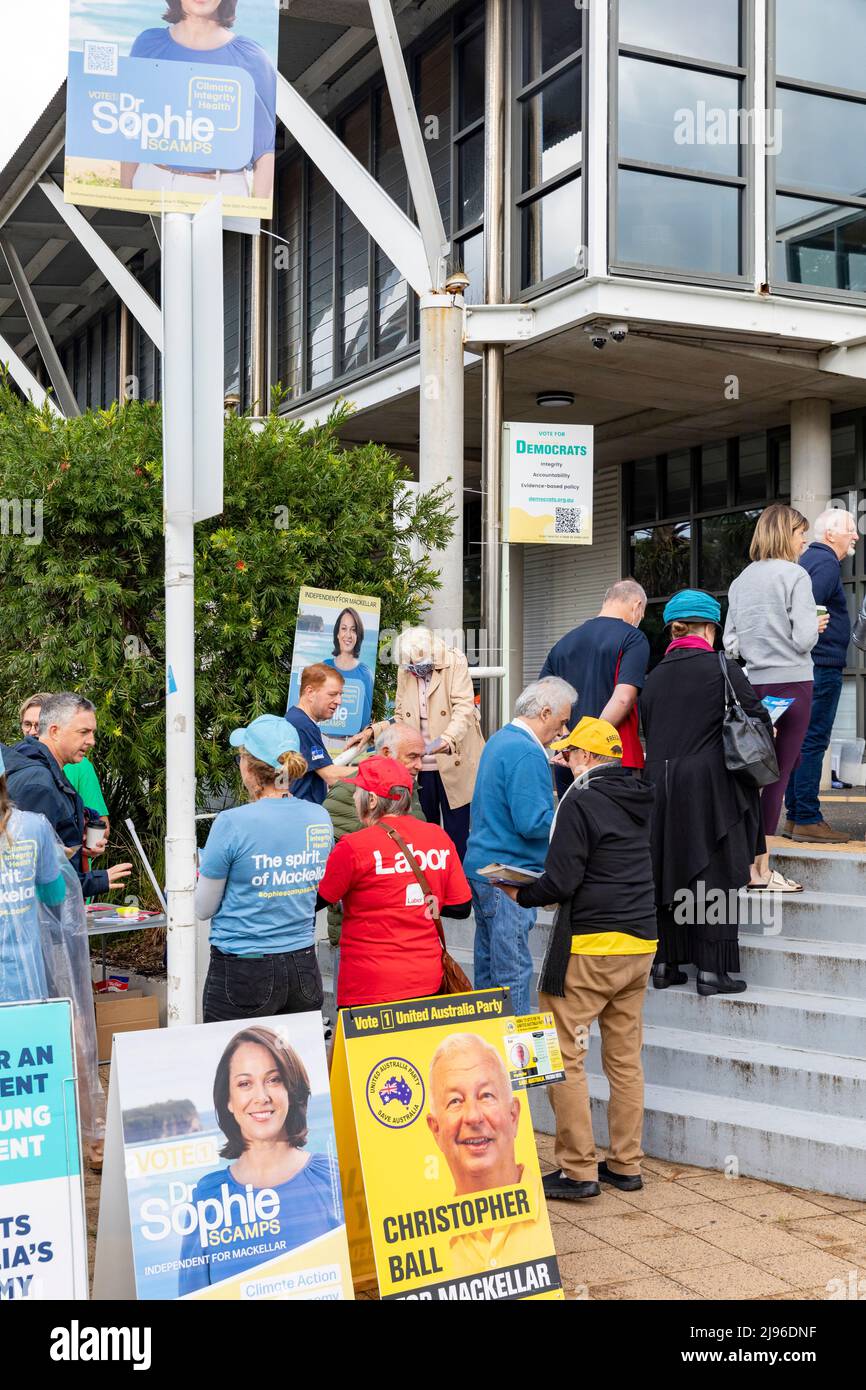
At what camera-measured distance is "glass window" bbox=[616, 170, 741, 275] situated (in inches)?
404

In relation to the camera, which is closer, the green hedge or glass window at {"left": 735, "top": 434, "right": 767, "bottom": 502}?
the green hedge

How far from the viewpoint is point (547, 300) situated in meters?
10.5

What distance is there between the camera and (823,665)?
24.0 ft

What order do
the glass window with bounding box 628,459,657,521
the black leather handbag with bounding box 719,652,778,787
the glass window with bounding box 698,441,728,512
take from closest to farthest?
the black leather handbag with bounding box 719,652,778,787 < the glass window with bounding box 698,441,728,512 < the glass window with bounding box 628,459,657,521

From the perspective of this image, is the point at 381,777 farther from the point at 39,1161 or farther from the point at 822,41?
the point at 822,41

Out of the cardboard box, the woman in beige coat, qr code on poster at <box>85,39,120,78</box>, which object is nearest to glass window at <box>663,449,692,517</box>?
the woman in beige coat

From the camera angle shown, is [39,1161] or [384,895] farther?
[384,895]

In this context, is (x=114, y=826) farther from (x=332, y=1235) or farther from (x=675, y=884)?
(x=332, y=1235)

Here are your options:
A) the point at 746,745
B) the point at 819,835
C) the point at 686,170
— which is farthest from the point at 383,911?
the point at 686,170

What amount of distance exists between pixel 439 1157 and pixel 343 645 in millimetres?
4340

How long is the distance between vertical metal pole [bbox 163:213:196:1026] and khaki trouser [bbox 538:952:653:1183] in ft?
5.01

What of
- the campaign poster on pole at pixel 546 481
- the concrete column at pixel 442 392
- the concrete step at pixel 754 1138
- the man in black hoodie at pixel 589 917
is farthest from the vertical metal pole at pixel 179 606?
the campaign poster on pole at pixel 546 481

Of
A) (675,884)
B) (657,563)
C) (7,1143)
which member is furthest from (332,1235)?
(657,563)

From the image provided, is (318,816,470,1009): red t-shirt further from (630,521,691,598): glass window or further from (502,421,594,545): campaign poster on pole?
(630,521,691,598): glass window
